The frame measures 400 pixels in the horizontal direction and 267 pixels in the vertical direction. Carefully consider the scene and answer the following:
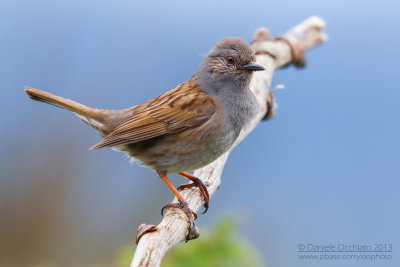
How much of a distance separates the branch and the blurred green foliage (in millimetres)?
152

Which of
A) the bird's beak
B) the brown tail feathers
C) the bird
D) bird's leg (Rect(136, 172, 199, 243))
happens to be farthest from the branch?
the brown tail feathers

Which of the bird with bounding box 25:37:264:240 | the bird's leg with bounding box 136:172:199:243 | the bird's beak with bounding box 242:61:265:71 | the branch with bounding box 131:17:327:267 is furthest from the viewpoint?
the bird's beak with bounding box 242:61:265:71

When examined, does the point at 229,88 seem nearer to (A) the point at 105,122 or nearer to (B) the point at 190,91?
(B) the point at 190,91

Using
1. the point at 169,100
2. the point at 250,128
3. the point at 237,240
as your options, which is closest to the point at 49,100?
the point at 169,100

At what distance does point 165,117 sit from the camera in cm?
500

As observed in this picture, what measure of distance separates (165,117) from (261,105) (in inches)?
52.3

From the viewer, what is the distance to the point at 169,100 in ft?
16.9

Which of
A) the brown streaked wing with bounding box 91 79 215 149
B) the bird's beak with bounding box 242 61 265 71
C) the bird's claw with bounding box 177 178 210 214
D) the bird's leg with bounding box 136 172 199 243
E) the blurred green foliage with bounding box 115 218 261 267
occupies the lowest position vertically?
the blurred green foliage with bounding box 115 218 261 267

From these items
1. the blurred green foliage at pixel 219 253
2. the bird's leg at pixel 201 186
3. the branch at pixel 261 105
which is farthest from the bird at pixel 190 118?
the blurred green foliage at pixel 219 253

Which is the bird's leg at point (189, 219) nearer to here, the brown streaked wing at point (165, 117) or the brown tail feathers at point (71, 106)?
the brown streaked wing at point (165, 117)

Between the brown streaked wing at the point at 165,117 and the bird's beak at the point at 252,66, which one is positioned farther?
the bird's beak at the point at 252,66

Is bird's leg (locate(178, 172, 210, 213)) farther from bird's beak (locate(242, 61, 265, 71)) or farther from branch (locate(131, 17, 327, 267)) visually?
bird's beak (locate(242, 61, 265, 71))

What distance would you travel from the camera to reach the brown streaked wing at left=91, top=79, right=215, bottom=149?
4.83 metres

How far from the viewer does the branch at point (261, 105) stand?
11.9 feet
